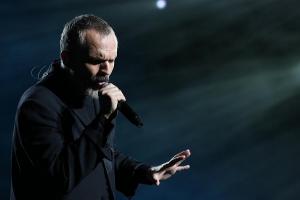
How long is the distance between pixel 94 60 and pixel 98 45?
0.04 meters

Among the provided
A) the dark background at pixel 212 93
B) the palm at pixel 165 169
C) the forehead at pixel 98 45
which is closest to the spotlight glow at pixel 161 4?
the dark background at pixel 212 93

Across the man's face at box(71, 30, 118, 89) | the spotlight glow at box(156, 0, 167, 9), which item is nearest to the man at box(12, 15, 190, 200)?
the man's face at box(71, 30, 118, 89)

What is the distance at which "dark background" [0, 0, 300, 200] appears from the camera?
431cm

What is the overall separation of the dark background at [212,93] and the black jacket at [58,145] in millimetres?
2853

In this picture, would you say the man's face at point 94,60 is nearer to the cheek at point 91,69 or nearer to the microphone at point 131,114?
the cheek at point 91,69

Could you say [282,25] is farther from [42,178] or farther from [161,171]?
[42,178]

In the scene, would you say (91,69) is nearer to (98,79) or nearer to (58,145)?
(98,79)

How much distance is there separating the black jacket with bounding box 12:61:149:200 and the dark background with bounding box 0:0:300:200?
9.36 feet

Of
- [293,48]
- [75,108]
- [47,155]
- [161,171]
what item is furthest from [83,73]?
[293,48]

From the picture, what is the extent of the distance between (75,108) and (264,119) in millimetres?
3545

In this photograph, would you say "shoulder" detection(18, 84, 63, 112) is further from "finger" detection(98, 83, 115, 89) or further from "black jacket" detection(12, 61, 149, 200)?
"finger" detection(98, 83, 115, 89)

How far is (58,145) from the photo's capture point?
4.22 ft

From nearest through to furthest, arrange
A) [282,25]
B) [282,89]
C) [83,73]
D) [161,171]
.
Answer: [83,73] < [161,171] < [282,25] < [282,89]

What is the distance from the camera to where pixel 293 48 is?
4523mm
